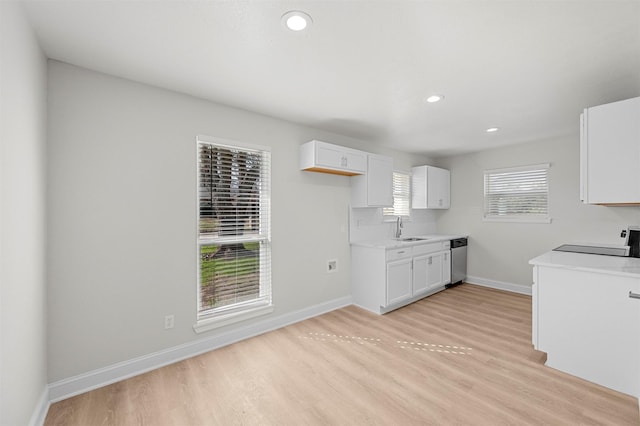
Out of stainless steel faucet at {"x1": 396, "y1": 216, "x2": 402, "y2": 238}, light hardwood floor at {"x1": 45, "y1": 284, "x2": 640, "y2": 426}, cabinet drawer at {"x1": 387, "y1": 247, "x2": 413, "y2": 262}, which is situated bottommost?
light hardwood floor at {"x1": 45, "y1": 284, "x2": 640, "y2": 426}

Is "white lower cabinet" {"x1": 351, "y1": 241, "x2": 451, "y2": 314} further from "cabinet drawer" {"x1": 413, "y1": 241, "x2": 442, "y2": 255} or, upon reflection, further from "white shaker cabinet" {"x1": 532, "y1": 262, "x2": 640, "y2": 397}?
"white shaker cabinet" {"x1": 532, "y1": 262, "x2": 640, "y2": 397}

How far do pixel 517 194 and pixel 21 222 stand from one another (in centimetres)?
582

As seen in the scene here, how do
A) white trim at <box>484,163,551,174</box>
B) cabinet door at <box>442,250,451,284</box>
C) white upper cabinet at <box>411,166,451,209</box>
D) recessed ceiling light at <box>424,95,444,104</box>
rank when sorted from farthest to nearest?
white upper cabinet at <box>411,166,451,209</box> < cabinet door at <box>442,250,451,284</box> < white trim at <box>484,163,551,174</box> < recessed ceiling light at <box>424,95,444,104</box>

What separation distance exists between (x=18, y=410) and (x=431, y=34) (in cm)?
315

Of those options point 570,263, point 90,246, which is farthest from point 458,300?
point 90,246

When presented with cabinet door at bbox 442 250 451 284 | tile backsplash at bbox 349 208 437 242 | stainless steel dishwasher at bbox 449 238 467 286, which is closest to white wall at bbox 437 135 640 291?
stainless steel dishwasher at bbox 449 238 467 286

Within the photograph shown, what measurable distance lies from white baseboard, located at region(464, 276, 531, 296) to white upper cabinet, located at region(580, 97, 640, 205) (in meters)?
2.59

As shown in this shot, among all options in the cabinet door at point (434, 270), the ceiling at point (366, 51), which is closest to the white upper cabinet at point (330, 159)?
the ceiling at point (366, 51)

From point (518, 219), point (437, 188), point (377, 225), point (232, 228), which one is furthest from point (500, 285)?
point (232, 228)

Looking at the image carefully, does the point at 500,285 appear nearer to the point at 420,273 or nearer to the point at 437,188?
the point at 420,273

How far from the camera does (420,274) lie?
419 cm

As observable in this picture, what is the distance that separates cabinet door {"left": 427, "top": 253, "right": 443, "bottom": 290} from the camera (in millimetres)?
4355

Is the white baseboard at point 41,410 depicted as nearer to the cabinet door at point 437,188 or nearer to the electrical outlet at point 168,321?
the electrical outlet at point 168,321

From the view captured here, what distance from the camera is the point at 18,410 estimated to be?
4.79ft
